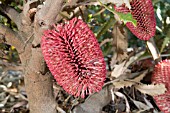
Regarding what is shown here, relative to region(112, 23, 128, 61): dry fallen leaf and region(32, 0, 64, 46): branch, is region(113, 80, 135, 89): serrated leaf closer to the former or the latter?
region(112, 23, 128, 61): dry fallen leaf

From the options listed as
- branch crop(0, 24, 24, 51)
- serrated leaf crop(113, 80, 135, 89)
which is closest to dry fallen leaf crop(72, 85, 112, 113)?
serrated leaf crop(113, 80, 135, 89)

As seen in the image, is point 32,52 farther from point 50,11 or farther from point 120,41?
point 120,41

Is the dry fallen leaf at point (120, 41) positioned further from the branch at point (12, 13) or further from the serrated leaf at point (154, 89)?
the branch at point (12, 13)

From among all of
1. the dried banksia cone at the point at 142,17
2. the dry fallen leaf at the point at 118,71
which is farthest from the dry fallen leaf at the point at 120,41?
the dried banksia cone at the point at 142,17

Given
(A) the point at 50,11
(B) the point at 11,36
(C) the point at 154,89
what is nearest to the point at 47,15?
(A) the point at 50,11

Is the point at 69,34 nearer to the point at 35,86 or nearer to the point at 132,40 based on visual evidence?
the point at 35,86

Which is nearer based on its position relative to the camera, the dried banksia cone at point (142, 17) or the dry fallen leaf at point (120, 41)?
the dried banksia cone at point (142, 17)
